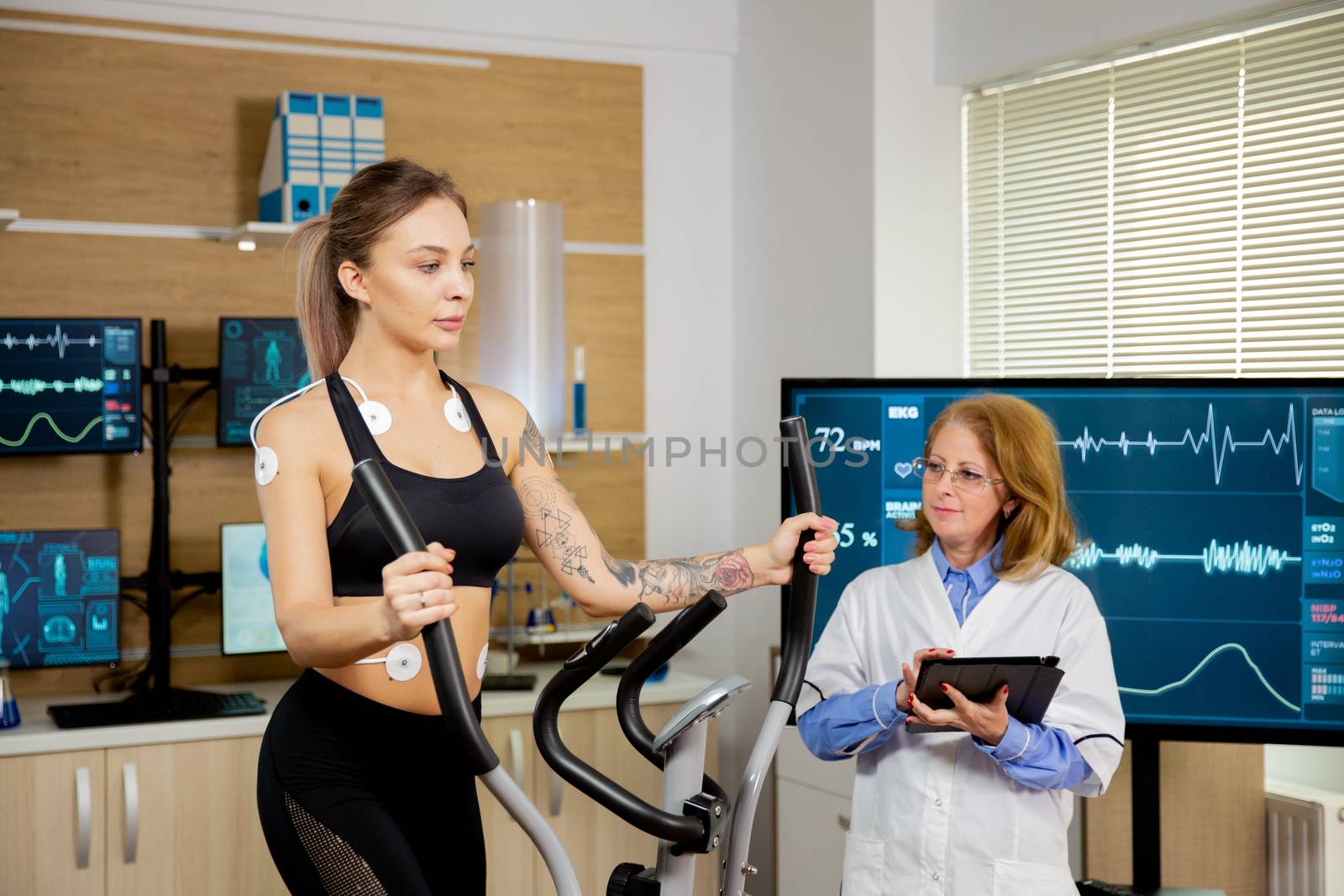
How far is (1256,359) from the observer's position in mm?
2885

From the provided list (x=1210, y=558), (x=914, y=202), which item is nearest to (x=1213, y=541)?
(x=1210, y=558)

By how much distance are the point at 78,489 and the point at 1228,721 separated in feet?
8.57

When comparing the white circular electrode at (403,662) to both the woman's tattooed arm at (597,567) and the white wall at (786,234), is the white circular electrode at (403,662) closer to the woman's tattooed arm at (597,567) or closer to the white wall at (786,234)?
the woman's tattooed arm at (597,567)

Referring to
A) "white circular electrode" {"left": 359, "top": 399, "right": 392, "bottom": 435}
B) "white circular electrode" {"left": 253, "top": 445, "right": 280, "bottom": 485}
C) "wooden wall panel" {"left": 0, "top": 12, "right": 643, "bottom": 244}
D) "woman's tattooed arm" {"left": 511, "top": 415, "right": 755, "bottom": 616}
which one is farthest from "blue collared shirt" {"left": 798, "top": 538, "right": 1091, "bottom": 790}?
"wooden wall panel" {"left": 0, "top": 12, "right": 643, "bottom": 244}

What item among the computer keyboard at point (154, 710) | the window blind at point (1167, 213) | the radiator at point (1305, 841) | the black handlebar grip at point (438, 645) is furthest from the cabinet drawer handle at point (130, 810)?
the radiator at point (1305, 841)

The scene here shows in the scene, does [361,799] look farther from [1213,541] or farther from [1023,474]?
[1213,541]

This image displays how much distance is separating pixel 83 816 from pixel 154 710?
261mm

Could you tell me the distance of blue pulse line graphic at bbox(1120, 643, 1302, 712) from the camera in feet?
8.03

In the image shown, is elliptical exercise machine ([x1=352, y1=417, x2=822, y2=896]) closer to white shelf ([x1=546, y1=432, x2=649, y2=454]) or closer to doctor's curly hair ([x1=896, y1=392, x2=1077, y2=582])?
doctor's curly hair ([x1=896, y1=392, x2=1077, y2=582])

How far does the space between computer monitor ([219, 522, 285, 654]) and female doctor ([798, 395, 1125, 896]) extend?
1547 mm

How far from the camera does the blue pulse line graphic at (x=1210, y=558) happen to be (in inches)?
96.9

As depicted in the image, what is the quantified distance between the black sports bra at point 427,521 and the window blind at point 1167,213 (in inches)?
72.9

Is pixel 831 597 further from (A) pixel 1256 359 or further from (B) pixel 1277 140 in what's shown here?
(B) pixel 1277 140

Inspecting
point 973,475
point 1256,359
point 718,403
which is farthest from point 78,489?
point 1256,359
